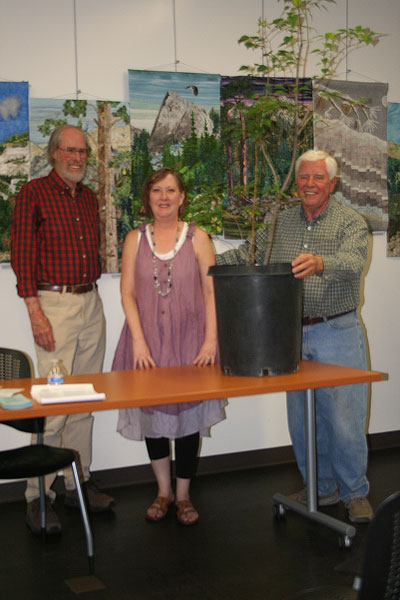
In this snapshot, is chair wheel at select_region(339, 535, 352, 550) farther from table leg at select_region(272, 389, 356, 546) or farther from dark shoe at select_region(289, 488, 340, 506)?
dark shoe at select_region(289, 488, 340, 506)

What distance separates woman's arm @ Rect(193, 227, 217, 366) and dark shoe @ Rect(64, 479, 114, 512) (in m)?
1.08

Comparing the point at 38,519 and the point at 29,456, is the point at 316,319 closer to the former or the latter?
the point at 29,456

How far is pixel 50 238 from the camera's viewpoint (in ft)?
10.9

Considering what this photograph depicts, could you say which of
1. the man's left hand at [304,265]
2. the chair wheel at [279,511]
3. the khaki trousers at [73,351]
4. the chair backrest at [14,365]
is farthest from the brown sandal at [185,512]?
the man's left hand at [304,265]

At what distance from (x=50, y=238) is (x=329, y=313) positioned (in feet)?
4.62

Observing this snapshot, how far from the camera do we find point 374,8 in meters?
4.46

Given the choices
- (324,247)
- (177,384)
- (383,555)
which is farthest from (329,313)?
(383,555)

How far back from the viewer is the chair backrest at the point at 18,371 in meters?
2.83

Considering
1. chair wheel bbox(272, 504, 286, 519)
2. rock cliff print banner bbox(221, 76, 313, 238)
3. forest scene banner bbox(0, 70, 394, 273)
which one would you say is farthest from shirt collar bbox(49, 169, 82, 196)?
chair wheel bbox(272, 504, 286, 519)

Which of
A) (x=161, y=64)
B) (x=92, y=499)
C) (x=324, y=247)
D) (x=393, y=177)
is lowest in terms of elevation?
(x=92, y=499)

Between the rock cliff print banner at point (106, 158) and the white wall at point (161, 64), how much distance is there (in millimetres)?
86

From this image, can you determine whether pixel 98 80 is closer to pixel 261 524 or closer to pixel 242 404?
pixel 242 404

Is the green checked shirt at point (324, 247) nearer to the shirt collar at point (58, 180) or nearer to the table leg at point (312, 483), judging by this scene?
the table leg at point (312, 483)

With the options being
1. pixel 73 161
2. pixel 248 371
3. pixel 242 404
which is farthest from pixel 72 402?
pixel 242 404
